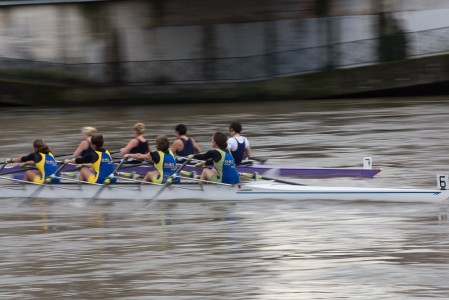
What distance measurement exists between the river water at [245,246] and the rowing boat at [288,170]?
273mm

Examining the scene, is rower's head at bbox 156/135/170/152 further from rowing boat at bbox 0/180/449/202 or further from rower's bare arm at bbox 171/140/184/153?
rower's bare arm at bbox 171/140/184/153

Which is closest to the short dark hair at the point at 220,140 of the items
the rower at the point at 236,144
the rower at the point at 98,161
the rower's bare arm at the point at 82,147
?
the rower at the point at 236,144

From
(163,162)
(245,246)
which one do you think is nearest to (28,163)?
(163,162)

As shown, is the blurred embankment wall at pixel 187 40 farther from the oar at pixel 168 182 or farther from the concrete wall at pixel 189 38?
the oar at pixel 168 182

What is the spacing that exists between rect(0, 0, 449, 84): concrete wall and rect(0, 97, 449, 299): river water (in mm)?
14727

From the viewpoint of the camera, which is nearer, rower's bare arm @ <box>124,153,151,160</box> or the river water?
the river water

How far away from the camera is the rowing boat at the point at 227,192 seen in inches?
581

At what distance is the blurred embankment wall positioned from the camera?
3550 cm

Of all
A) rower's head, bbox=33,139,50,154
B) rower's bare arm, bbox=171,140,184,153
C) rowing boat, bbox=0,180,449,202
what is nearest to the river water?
rowing boat, bbox=0,180,449,202

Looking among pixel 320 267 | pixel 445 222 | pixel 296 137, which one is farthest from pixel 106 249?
pixel 296 137

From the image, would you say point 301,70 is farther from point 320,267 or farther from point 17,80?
point 320,267

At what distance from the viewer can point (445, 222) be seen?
1329 centimetres

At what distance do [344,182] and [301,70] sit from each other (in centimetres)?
1852

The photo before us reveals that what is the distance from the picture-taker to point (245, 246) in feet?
40.7
